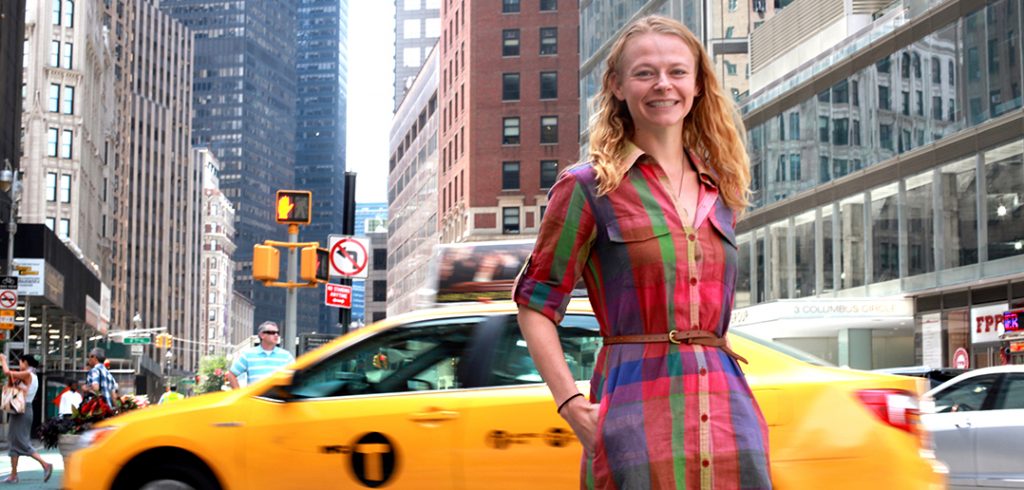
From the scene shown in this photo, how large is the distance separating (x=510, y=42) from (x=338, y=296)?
72.7 meters

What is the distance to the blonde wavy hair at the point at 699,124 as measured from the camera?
302cm

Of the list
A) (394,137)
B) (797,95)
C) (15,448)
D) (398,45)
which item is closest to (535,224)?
(797,95)

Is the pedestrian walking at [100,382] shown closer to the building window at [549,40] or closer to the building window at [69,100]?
the building window at [549,40]

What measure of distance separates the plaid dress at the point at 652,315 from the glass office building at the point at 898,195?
29.0 metres

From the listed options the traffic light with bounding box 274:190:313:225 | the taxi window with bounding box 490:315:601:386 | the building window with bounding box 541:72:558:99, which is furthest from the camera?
the building window with bounding box 541:72:558:99

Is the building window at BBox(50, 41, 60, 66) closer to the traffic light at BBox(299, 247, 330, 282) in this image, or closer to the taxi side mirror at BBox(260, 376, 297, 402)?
the traffic light at BBox(299, 247, 330, 282)

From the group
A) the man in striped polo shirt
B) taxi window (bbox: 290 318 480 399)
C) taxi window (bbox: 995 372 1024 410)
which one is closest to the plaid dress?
taxi window (bbox: 290 318 480 399)

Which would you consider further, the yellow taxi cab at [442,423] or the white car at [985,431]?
the white car at [985,431]

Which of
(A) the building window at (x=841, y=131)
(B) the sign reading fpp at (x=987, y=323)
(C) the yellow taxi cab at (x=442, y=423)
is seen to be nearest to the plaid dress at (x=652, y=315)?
(C) the yellow taxi cab at (x=442, y=423)

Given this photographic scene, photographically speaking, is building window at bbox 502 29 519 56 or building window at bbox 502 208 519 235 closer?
building window at bbox 502 208 519 235

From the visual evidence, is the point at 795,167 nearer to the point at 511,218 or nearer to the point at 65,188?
the point at 511,218

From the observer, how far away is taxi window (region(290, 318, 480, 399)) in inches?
303

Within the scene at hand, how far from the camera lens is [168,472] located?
8016 millimetres

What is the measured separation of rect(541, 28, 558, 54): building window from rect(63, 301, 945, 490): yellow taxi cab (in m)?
84.9
